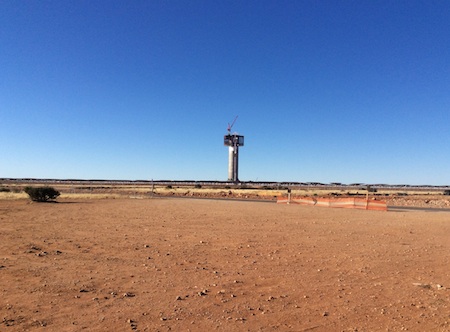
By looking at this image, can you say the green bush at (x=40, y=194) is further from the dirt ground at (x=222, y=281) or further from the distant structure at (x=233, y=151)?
the distant structure at (x=233, y=151)

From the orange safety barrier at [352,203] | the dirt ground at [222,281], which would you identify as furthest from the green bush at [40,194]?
the orange safety barrier at [352,203]

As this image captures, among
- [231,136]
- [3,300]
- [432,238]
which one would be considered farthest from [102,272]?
[231,136]

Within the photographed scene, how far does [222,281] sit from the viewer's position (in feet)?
26.8

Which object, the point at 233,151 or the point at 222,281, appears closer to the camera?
the point at 222,281

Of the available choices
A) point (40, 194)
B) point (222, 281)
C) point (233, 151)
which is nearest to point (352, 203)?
point (222, 281)

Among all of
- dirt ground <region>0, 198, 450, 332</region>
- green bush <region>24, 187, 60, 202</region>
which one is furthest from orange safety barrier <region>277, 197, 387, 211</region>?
green bush <region>24, 187, 60, 202</region>

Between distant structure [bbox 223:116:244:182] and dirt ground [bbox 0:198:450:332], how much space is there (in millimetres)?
140145

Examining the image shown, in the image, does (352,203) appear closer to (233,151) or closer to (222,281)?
(222,281)

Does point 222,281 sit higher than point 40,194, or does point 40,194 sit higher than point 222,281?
point 40,194

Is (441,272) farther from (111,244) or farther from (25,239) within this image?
Answer: (25,239)

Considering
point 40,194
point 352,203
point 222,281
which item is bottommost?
point 222,281

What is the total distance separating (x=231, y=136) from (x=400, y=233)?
14565cm

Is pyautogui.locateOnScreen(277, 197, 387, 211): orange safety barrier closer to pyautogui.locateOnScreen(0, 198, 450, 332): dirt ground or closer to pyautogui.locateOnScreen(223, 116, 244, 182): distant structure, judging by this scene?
pyautogui.locateOnScreen(0, 198, 450, 332): dirt ground

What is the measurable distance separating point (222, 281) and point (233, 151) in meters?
150
